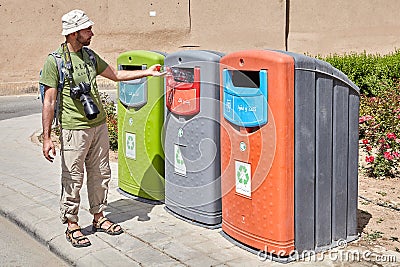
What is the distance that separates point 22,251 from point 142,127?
4.98ft

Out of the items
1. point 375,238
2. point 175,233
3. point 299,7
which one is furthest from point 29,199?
point 299,7

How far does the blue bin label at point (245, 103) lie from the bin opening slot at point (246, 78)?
4 cm

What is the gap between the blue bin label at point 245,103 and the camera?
165 inches

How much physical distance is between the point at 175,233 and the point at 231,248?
1.81 ft

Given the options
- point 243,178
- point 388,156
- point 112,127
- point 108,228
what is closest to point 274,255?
point 243,178

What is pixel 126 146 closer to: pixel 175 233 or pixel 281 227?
pixel 175 233

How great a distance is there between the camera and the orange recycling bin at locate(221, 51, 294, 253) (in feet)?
13.5

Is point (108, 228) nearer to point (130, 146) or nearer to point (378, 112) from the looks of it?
point (130, 146)

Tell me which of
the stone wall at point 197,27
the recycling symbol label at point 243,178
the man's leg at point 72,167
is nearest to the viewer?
the recycling symbol label at point 243,178

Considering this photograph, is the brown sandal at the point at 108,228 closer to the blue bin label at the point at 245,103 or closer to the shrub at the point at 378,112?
the blue bin label at the point at 245,103

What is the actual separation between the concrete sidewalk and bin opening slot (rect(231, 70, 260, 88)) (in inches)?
47.2

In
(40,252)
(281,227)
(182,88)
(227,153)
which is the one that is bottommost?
(40,252)

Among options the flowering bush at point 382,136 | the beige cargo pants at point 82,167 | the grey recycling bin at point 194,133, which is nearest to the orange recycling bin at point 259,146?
the grey recycling bin at point 194,133

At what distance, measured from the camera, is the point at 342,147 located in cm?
448
